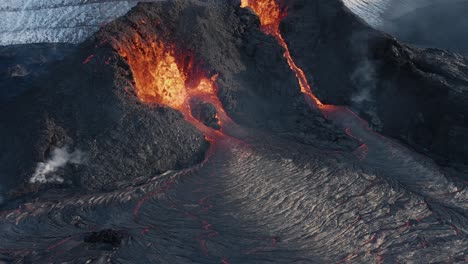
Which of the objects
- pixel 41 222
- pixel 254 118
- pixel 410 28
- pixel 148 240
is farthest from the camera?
pixel 410 28

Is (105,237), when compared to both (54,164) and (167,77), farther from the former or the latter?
(167,77)

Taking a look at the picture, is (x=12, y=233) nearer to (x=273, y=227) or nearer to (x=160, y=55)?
(x=273, y=227)

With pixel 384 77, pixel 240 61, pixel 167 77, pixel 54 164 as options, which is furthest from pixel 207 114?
pixel 384 77

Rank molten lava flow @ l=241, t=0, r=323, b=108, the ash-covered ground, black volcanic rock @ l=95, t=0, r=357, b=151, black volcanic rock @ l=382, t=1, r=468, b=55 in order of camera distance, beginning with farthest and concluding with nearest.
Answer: black volcanic rock @ l=382, t=1, r=468, b=55 → molten lava flow @ l=241, t=0, r=323, b=108 → black volcanic rock @ l=95, t=0, r=357, b=151 → the ash-covered ground

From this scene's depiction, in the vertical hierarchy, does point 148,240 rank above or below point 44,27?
→ below

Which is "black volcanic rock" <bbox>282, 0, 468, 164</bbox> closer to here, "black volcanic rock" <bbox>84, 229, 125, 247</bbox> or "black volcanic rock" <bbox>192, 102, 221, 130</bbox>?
"black volcanic rock" <bbox>192, 102, 221, 130</bbox>

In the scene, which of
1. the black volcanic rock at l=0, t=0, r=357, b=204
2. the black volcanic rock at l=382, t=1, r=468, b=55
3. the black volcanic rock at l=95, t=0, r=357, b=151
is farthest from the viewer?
the black volcanic rock at l=382, t=1, r=468, b=55

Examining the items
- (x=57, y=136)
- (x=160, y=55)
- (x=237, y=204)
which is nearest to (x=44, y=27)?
(x=160, y=55)

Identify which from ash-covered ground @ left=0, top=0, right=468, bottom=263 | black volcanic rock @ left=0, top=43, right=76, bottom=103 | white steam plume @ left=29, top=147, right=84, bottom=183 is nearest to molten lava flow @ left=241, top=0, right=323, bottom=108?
ash-covered ground @ left=0, top=0, right=468, bottom=263
